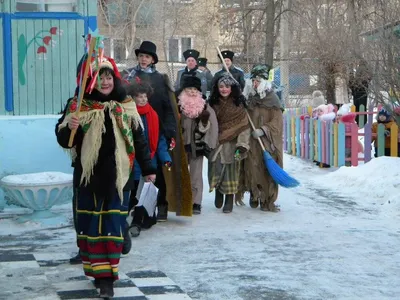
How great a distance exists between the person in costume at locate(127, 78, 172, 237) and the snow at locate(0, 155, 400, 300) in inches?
6.6

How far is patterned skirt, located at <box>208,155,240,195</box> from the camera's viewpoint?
1021cm

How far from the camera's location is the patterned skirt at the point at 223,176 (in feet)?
33.5

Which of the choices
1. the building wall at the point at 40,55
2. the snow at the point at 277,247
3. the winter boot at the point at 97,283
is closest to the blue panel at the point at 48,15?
the building wall at the point at 40,55

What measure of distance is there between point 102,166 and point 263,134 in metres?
4.09

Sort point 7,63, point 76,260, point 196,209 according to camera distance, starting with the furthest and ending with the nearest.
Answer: point 196,209
point 7,63
point 76,260

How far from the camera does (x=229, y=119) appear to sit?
33.6 ft

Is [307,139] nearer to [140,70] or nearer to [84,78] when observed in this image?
[140,70]

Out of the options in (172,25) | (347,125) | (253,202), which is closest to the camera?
(253,202)

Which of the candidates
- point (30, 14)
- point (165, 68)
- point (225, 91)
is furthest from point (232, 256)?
point (165, 68)

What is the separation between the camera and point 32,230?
29.8ft

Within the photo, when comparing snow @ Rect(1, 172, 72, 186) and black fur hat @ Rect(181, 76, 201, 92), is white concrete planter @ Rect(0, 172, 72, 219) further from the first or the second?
black fur hat @ Rect(181, 76, 201, 92)

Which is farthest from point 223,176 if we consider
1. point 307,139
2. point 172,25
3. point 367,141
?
point 172,25

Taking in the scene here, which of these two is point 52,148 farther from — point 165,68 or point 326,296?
point 165,68

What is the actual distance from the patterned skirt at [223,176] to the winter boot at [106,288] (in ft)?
12.9
